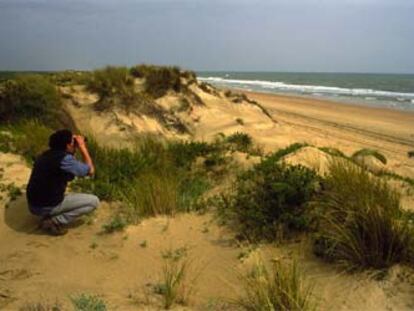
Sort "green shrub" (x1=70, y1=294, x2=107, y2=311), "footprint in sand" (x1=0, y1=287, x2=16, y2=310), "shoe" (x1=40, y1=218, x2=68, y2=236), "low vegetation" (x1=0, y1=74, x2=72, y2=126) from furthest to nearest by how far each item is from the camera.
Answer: "low vegetation" (x1=0, y1=74, x2=72, y2=126) → "shoe" (x1=40, y1=218, x2=68, y2=236) → "footprint in sand" (x1=0, y1=287, x2=16, y2=310) → "green shrub" (x1=70, y1=294, x2=107, y2=311)

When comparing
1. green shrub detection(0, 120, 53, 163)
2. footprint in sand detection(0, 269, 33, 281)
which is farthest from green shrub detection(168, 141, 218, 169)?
footprint in sand detection(0, 269, 33, 281)

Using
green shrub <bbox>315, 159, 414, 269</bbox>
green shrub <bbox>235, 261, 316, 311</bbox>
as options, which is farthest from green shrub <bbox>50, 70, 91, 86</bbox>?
green shrub <bbox>235, 261, 316, 311</bbox>

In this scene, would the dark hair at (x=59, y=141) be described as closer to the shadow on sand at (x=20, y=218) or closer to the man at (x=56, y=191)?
the man at (x=56, y=191)

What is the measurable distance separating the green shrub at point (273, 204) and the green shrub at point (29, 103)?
24.4 ft

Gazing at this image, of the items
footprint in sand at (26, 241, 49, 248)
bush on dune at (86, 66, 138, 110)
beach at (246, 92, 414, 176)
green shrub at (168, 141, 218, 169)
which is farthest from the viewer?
beach at (246, 92, 414, 176)

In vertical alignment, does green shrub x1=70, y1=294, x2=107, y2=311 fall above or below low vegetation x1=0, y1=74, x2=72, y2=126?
below

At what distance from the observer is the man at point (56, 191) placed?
22.3ft

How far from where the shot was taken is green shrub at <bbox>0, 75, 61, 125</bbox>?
12.8 meters

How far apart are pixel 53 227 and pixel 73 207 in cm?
34

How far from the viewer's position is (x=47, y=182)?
6.80 meters

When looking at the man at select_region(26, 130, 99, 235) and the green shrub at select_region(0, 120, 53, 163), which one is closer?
the man at select_region(26, 130, 99, 235)

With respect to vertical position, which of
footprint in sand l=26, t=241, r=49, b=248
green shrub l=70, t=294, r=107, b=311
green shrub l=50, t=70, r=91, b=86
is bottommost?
footprint in sand l=26, t=241, r=49, b=248

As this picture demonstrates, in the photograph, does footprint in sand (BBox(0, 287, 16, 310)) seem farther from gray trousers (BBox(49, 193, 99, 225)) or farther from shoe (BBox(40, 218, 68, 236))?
gray trousers (BBox(49, 193, 99, 225))

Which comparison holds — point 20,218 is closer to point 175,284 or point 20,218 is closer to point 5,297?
point 5,297
